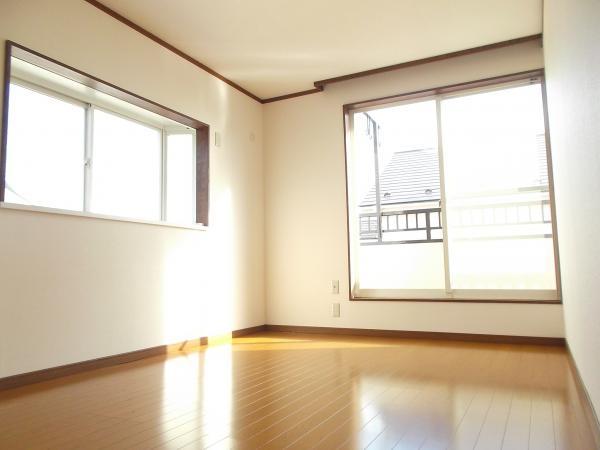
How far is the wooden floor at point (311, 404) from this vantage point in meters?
1.65

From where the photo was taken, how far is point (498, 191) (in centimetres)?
398

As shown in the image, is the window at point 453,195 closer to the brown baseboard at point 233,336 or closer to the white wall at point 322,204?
the white wall at point 322,204

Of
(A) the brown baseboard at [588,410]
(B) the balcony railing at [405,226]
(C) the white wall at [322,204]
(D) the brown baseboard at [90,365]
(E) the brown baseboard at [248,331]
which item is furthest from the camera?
(E) the brown baseboard at [248,331]

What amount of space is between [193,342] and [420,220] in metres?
2.39

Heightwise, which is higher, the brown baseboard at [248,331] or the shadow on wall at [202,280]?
the shadow on wall at [202,280]

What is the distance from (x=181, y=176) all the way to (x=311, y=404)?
285 centimetres

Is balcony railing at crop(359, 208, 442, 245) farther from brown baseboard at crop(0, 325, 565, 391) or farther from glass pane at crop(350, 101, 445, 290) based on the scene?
brown baseboard at crop(0, 325, 565, 391)

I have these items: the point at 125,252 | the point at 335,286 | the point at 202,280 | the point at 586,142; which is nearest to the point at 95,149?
the point at 125,252

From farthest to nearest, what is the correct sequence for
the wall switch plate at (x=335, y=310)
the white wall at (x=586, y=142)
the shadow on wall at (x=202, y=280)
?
the wall switch plate at (x=335, y=310), the shadow on wall at (x=202, y=280), the white wall at (x=586, y=142)

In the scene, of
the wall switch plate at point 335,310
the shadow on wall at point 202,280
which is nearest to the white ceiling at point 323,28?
the shadow on wall at point 202,280

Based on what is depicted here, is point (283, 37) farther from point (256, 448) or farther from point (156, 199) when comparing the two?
point (256, 448)

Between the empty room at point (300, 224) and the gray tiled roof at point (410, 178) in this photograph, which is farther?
the gray tiled roof at point (410, 178)

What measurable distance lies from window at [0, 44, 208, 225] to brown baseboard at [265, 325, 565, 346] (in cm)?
156

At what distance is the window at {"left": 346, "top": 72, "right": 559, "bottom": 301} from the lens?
152 inches
